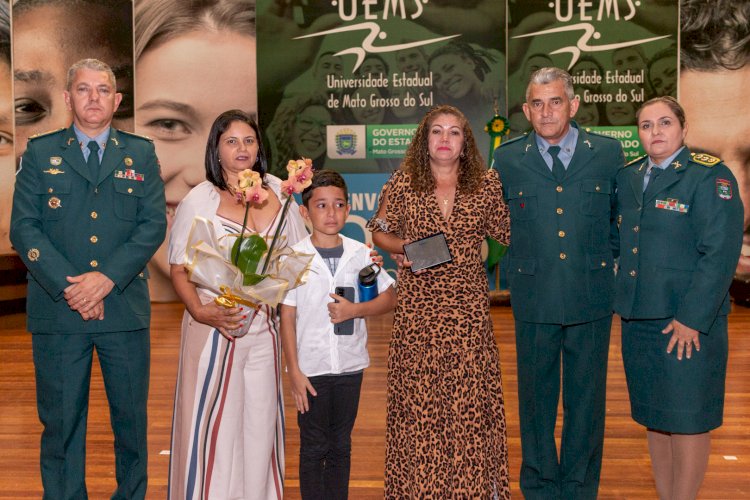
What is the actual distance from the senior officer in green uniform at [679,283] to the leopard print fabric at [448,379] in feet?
1.83

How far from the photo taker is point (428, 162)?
9.95 feet

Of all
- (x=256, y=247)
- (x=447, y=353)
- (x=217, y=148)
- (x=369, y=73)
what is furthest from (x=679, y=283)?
(x=369, y=73)

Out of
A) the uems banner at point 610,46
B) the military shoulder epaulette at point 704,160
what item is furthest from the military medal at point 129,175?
the uems banner at point 610,46

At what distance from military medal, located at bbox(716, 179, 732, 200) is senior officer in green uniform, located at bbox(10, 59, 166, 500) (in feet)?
6.56

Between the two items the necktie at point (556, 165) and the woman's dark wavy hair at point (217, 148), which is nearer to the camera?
the woman's dark wavy hair at point (217, 148)

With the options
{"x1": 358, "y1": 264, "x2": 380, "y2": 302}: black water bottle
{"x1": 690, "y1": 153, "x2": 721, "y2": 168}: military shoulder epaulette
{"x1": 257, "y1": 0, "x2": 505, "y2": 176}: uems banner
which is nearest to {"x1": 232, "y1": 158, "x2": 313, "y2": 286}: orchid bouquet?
{"x1": 358, "y1": 264, "x2": 380, "y2": 302}: black water bottle

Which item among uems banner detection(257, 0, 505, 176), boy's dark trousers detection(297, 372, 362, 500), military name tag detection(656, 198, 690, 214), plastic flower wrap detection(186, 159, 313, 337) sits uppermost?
uems banner detection(257, 0, 505, 176)

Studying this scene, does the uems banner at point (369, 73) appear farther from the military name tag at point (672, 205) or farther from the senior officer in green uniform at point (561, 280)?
the military name tag at point (672, 205)

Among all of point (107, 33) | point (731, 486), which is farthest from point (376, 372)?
point (107, 33)

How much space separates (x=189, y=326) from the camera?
2.86 metres

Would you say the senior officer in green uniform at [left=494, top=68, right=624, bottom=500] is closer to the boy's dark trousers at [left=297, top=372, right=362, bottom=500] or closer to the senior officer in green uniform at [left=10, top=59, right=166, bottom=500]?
the boy's dark trousers at [left=297, top=372, right=362, bottom=500]

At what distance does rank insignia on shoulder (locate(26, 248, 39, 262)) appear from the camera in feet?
9.21

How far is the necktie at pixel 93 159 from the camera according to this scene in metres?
2.93

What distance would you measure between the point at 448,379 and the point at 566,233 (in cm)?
72
